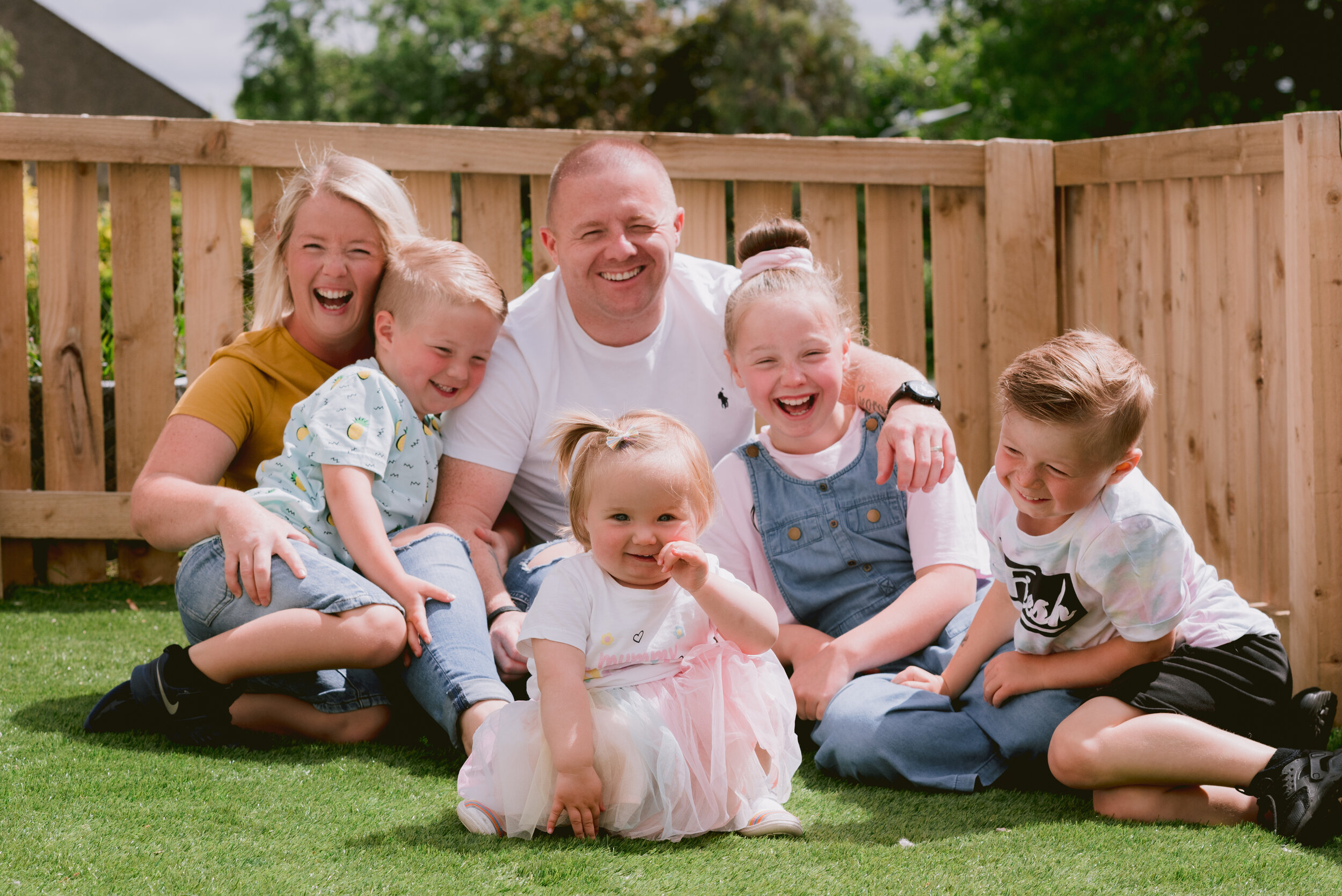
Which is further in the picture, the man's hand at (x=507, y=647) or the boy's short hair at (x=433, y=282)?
the boy's short hair at (x=433, y=282)

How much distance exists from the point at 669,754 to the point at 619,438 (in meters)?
0.55

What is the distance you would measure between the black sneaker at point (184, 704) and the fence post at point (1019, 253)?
8.92 ft

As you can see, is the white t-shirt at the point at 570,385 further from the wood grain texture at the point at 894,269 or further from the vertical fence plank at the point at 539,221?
the wood grain texture at the point at 894,269

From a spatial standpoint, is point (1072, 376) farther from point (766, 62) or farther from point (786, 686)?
point (766, 62)

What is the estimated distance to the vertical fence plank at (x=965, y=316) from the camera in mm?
4094

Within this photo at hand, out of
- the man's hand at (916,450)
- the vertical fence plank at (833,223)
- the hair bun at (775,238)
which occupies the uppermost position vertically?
the vertical fence plank at (833,223)

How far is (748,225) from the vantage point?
4055 millimetres

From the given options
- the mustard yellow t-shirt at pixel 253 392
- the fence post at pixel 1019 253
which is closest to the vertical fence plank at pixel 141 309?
the mustard yellow t-shirt at pixel 253 392

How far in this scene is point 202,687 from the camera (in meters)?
2.45

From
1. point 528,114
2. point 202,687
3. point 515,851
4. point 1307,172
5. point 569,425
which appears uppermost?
point 528,114

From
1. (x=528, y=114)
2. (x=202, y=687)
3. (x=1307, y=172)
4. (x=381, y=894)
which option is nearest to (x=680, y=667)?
(x=381, y=894)

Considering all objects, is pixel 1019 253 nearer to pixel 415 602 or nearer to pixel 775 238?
pixel 775 238

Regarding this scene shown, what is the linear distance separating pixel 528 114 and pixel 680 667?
A: 1105 inches

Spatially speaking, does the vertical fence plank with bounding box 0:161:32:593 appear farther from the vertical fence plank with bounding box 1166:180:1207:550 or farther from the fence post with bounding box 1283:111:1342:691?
the fence post with bounding box 1283:111:1342:691
